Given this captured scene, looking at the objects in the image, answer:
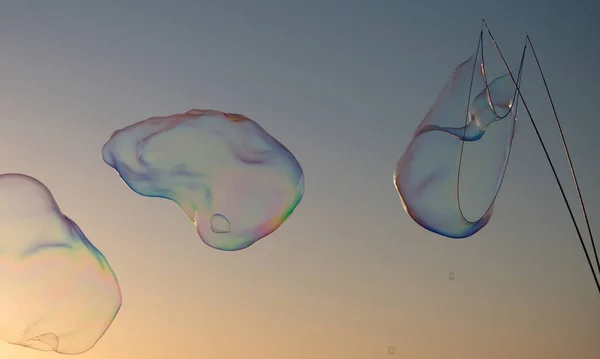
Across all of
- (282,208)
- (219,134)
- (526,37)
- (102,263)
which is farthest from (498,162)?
(102,263)

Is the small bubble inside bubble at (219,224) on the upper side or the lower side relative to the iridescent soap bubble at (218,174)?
lower

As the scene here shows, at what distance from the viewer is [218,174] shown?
8.59m

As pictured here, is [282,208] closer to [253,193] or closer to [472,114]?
[253,193]

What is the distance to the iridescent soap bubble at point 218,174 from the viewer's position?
852cm

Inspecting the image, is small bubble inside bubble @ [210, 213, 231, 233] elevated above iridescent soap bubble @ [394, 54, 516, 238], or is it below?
below

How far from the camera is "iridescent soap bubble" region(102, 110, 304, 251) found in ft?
27.9

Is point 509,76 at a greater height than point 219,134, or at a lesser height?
greater

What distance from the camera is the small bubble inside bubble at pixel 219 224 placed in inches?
333

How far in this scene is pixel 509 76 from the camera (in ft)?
29.9

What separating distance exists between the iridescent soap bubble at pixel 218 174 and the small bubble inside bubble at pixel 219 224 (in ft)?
0.05

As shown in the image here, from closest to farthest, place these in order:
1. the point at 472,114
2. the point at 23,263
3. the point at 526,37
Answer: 1. the point at 23,263
2. the point at 472,114
3. the point at 526,37

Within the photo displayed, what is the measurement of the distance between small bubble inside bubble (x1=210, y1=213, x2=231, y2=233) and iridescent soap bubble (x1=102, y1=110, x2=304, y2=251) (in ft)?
0.05

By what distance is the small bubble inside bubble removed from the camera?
8.45m

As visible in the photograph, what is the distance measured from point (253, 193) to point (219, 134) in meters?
1.05
